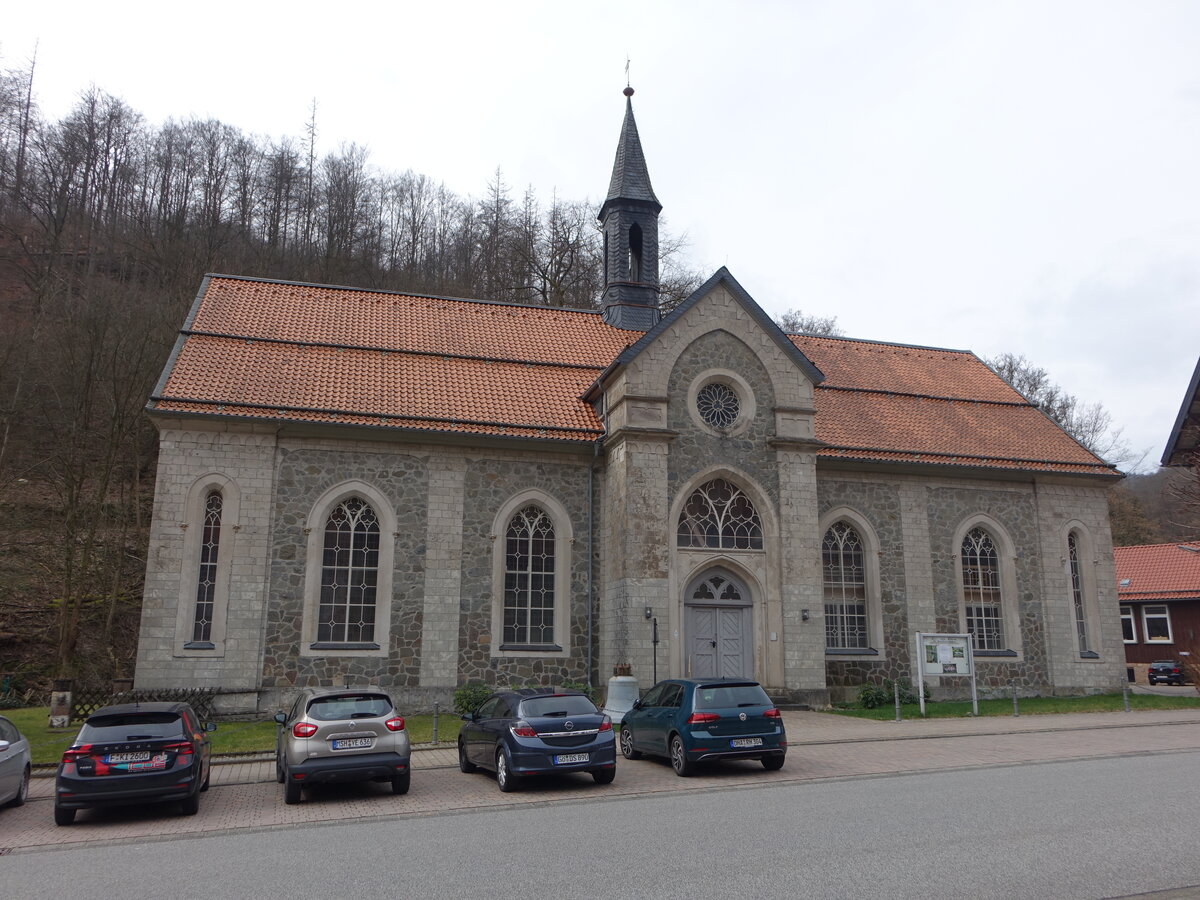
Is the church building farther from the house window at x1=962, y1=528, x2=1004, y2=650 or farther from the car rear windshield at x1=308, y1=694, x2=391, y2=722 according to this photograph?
the car rear windshield at x1=308, y1=694, x2=391, y2=722

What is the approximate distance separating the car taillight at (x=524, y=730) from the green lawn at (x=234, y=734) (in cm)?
344

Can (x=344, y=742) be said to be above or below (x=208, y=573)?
below

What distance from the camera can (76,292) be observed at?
3681 centimetres

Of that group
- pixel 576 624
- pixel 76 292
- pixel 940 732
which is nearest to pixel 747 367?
pixel 576 624

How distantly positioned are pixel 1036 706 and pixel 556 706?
49.4 feet

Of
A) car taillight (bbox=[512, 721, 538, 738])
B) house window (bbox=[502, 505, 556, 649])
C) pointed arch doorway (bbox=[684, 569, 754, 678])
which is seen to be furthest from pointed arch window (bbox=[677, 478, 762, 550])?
car taillight (bbox=[512, 721, 538, 738])

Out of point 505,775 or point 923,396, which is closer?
point 505,775

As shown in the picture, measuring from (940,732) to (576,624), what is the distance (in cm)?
826

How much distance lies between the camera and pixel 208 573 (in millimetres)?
19844

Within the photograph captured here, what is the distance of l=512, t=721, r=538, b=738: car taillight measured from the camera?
40.4 ft

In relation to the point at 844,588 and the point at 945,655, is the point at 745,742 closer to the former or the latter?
the point at 945,655

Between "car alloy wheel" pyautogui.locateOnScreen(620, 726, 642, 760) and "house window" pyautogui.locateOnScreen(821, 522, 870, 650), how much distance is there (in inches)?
372

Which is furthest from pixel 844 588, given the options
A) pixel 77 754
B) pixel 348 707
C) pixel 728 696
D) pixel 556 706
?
pixel 77 754

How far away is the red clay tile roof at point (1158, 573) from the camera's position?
34938 millimetres
